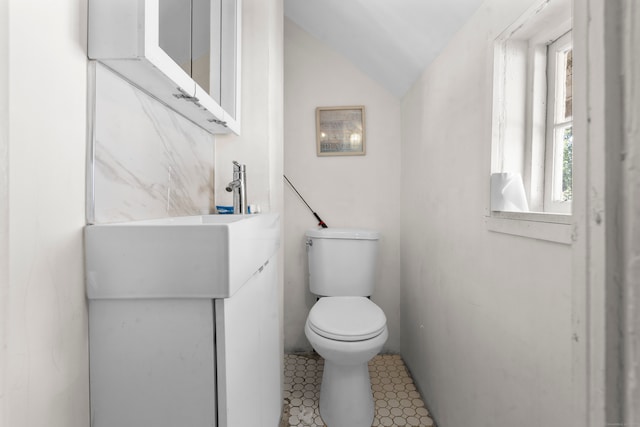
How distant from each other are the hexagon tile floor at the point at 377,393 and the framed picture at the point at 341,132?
4.28 feet

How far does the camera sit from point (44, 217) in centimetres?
53

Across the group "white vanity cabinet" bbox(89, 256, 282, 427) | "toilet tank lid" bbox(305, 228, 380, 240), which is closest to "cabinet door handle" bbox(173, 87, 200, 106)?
"white vanity cabinet" bbox(89, 256, 282, 427)

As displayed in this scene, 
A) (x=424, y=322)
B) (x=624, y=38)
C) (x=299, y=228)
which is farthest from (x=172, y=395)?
(x=299, y=228)

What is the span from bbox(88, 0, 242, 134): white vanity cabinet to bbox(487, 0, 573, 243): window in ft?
2.97

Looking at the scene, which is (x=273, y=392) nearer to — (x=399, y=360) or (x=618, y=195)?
(x=399, y=360)

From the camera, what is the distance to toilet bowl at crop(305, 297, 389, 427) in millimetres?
1262

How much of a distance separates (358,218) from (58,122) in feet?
5.34

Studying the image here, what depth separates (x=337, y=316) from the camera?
143cm

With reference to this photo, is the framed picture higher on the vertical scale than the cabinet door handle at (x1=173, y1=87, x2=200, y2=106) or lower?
higher

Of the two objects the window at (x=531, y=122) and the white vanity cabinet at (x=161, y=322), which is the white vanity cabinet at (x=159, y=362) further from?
the window at (x=531, y=122)

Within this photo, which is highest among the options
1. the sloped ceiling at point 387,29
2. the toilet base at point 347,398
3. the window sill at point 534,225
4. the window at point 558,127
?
the sloped ceiling at point 387,29

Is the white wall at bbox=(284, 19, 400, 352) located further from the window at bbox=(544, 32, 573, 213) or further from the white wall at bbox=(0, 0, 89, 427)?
the white wall at bbox=(0, 0, 89, 427)

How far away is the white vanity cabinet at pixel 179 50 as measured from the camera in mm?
625

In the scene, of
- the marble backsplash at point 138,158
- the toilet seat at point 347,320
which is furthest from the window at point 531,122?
the marble backsplash at point 138,158
